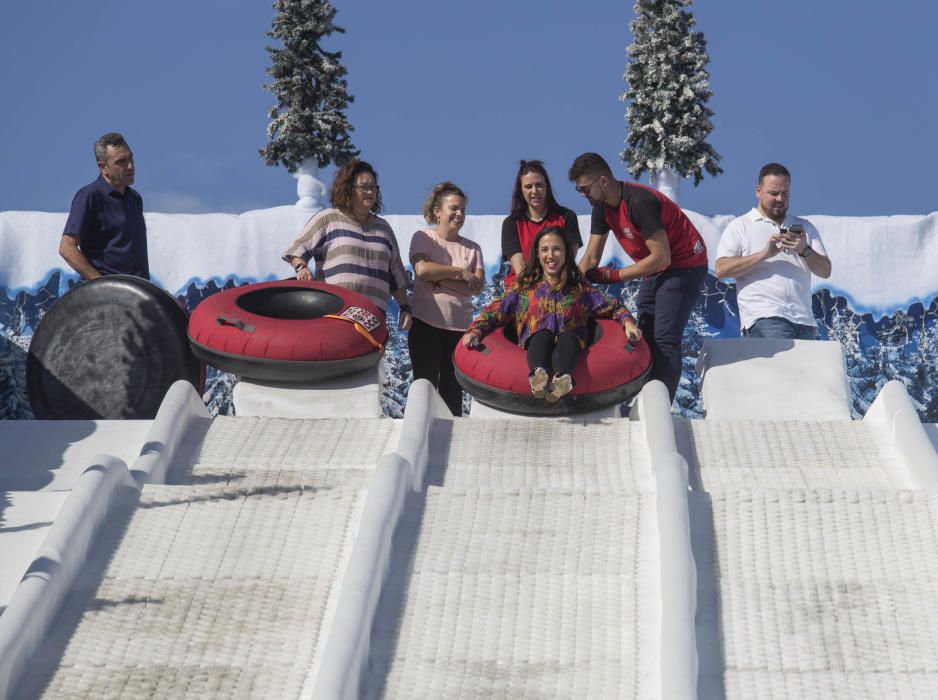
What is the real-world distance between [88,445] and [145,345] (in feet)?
3.55

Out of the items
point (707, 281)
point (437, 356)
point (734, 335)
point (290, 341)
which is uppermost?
point (707, 281)

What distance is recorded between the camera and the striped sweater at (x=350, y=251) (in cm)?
609

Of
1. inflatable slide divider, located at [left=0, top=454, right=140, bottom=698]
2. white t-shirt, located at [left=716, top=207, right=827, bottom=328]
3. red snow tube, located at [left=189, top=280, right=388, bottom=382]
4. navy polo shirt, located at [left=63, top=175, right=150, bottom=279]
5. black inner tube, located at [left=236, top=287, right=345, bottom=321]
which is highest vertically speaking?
white t-shirt, located at [left=716, top=207, right=827, bottom=328]

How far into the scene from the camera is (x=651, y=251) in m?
5.61

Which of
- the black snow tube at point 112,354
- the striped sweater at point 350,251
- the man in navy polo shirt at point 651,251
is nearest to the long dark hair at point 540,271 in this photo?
the man in navy polo shirt at point 651,251

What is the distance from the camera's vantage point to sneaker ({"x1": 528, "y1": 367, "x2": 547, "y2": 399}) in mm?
5023

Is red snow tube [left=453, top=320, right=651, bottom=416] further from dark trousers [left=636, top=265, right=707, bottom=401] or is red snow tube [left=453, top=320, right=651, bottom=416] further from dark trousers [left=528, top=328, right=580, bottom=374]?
dark trousers [left=636, top=265, right=707, bottom=401]

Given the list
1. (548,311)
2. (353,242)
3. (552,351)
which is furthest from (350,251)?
(552,351)

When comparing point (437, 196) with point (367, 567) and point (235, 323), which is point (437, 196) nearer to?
point (235, 323)

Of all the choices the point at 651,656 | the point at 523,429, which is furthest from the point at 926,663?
the point at 523,429

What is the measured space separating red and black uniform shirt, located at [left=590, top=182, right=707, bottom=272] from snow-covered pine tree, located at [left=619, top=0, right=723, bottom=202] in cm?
523

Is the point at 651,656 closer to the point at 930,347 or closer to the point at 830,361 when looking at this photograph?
the point at 830,361

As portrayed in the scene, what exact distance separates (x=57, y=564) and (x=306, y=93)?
9.26 m

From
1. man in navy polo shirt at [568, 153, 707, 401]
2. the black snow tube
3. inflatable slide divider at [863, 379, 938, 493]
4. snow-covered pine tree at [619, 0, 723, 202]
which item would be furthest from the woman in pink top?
snow-covered pine tree at [619, 0, 723, 202]
